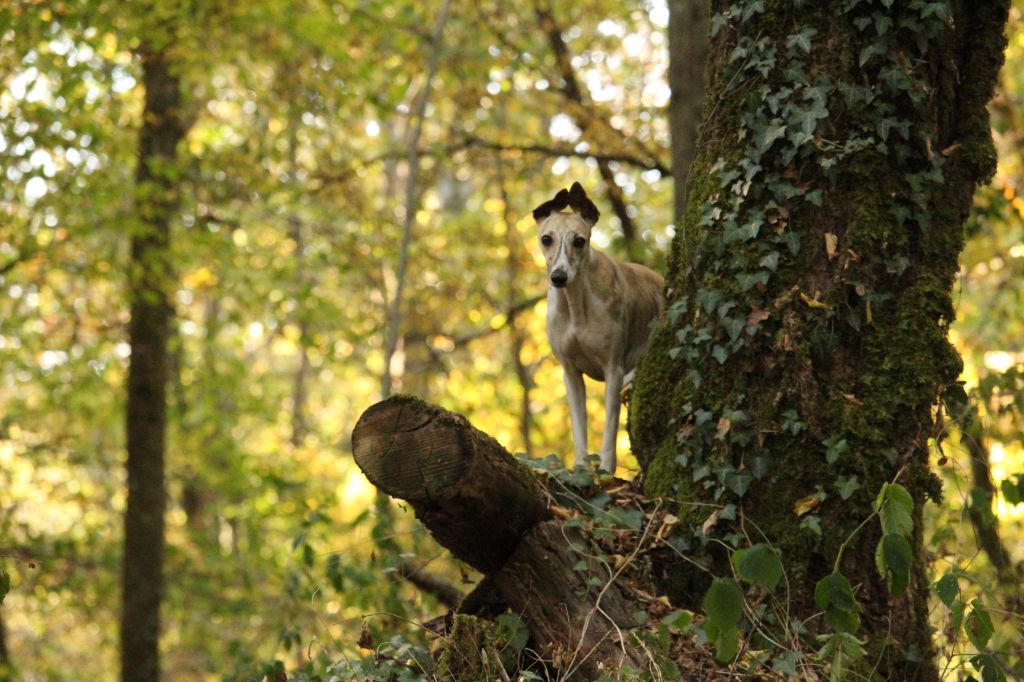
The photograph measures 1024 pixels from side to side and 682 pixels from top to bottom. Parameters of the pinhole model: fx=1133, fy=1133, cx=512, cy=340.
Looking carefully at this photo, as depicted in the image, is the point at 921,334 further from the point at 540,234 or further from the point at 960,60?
the point at 540,234

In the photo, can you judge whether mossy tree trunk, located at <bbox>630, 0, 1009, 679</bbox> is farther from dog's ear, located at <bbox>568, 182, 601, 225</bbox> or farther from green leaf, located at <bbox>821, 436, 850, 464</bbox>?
dog's ear, located at <bbox>568, 182, 601, 225</bbox>

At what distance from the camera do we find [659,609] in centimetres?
530

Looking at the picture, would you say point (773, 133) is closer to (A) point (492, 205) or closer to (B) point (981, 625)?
(B) point (981, 625)

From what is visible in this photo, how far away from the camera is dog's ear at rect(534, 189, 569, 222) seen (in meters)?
6.54

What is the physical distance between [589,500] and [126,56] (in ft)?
40.6

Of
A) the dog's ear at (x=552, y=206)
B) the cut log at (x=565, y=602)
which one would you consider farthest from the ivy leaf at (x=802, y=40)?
the cut log at (x=565, y=602)

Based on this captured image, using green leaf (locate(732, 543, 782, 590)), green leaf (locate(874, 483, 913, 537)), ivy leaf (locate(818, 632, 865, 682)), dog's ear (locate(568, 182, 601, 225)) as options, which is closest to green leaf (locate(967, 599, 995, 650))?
ivy leaf (locate(818, 632, 865, 682))

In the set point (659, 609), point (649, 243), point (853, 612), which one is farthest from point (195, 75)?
point (853, 612)

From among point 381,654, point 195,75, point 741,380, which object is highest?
point 195,75

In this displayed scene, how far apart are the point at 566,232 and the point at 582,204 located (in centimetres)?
23

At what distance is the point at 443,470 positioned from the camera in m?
4.70

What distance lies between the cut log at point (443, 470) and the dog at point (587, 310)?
1449 mm

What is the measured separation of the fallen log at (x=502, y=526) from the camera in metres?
4.73

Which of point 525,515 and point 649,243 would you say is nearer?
point 525,515
